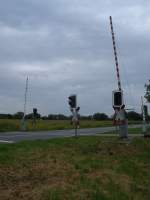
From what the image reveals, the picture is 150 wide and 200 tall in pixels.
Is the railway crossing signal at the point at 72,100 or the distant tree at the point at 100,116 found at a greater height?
the distant tree at the point at 100,116

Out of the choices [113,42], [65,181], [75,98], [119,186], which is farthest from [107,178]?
[75,98]

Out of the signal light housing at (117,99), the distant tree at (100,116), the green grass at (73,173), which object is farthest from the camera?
the distant tree at (100,116)

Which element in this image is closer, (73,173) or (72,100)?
(73,173)

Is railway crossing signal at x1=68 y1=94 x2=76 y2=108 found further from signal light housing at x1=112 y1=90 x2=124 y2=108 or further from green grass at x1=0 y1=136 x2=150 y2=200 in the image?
green grass at x1=0 y1=136 x2=150 y2=200

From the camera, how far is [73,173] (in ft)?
36.4

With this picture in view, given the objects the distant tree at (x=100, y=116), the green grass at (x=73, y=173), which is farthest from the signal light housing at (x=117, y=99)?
the distant tree at (x=100, y=116)

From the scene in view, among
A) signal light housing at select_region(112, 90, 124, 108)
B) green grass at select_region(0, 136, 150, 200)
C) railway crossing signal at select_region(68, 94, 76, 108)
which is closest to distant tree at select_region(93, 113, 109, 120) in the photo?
railway crossing signal at select_region(68, 94, 76, 108)

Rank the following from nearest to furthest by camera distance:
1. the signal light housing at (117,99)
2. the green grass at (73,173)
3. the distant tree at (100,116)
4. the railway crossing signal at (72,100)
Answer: the green grass at (73,173) → the signal light housing at (117,99) → the railway crossing signal at (72,100) → the distant tree at (100,116)

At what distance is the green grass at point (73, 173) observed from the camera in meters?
9.30

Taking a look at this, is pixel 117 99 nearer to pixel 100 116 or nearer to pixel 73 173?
pixel 73 173

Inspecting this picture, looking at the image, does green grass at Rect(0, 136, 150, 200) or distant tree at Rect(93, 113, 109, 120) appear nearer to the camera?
green grass at Rect(0, 136, 150, 200)

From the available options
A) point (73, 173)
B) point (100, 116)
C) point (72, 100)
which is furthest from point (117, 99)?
point (100, 116)

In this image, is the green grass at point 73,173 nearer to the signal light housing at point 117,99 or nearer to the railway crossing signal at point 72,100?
the signal light housing at point 117,99

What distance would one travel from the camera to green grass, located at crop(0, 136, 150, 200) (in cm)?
930
